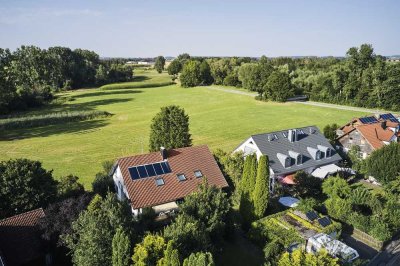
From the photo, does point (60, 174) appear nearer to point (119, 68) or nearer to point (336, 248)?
point (336, 248)

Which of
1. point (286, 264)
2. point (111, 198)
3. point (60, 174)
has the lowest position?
point (60, 174)

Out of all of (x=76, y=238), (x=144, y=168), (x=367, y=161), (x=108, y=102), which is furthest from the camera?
(x=108, y=102)

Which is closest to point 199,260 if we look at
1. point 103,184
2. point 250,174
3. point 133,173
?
point 250,174

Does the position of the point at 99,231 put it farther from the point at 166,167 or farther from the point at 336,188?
the point at 336,188

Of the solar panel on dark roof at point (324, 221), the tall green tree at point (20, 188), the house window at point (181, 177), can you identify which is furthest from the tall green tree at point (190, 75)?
the solar panel on dark roof at point (324, 221)

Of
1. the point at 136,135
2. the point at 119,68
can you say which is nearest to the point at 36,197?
the point at 136,135

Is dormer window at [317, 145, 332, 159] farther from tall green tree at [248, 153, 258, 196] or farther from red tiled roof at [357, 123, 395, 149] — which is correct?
tall green tree at [248, 153, 258, 196]
